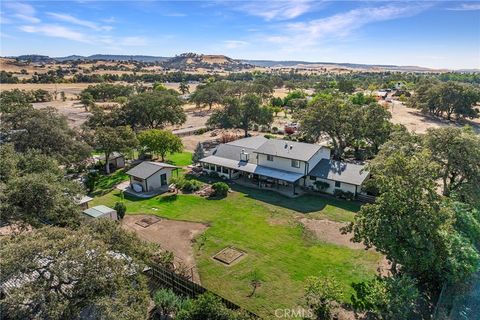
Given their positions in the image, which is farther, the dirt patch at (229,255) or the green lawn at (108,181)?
the green lawn at (108,181)

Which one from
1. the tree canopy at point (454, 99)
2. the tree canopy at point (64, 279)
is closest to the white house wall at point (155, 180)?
the tree canopy at point (64, 279)

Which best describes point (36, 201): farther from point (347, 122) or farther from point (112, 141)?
point (347, 122)

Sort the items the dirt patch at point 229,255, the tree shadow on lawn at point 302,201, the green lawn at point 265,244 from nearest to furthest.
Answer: the green lawn at point 265,244
the dirt patch at point 229,255
the tree shadow on lawn at point 302,201

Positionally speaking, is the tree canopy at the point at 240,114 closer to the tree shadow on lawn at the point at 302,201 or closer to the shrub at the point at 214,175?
the shrub at the point at 214,175

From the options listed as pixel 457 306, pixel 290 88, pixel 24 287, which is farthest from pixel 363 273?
pixel 290 88

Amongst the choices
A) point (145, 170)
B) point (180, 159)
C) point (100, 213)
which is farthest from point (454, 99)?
point (100, 213)

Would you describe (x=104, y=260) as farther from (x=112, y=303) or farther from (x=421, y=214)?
(x=421, y=214)
